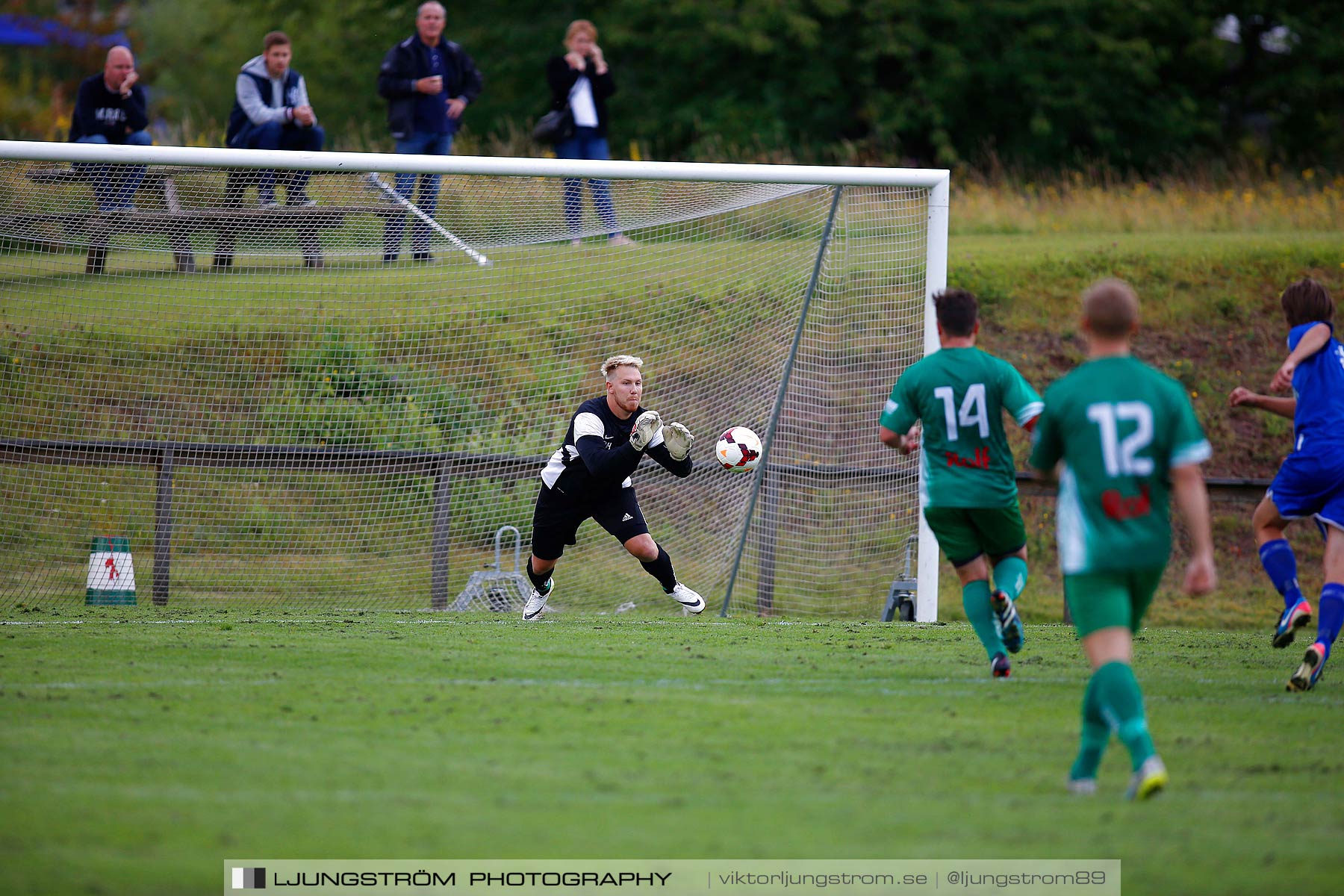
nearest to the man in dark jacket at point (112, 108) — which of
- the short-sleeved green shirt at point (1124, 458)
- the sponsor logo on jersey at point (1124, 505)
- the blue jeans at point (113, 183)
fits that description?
the blue jeans at point (113, 183)

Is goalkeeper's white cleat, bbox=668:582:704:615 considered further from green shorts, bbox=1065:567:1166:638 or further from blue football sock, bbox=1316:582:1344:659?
green shorts, bbox=1065:567:1166:638

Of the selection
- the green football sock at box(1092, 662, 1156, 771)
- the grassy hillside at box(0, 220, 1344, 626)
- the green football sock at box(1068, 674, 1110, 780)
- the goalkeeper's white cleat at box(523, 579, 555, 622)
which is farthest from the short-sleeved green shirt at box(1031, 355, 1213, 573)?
the grassy hillside at box(0, 220, 1344, 626)

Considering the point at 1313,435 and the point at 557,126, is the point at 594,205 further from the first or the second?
the point at 1313,435

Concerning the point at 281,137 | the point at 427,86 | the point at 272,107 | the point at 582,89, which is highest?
the point at 582,89

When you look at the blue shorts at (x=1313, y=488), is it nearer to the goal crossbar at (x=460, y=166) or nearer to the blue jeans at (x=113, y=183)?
the goal crossbar at (x=460, y=166)

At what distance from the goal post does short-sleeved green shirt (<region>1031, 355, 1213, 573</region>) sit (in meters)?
5.19

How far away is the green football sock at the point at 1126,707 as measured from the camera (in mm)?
4477

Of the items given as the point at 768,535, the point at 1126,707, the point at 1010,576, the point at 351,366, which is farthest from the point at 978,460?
the point at 351,366

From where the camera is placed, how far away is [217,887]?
365cm

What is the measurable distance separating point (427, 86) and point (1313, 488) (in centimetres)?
846

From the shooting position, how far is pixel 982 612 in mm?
6629

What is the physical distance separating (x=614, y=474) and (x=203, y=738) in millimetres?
3905

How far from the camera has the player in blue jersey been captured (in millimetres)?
6973

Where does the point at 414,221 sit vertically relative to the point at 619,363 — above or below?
above
